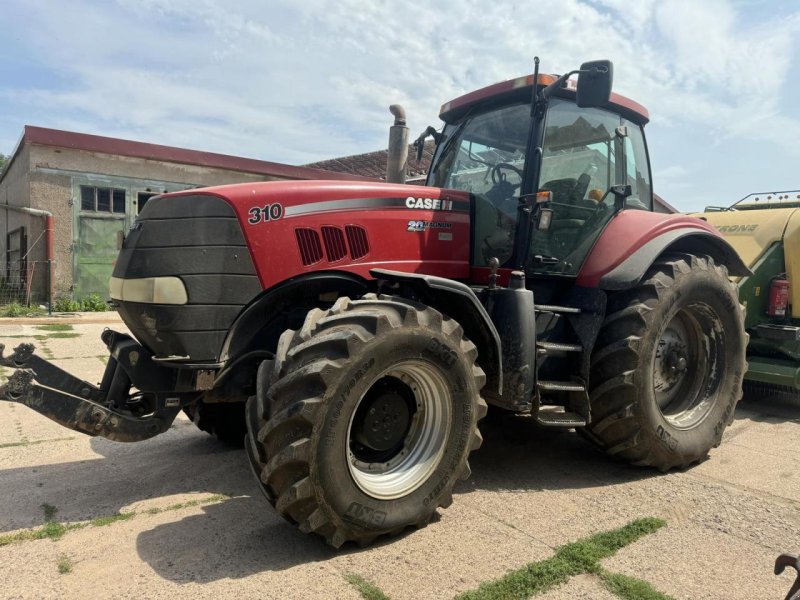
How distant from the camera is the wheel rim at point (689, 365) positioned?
173 inches

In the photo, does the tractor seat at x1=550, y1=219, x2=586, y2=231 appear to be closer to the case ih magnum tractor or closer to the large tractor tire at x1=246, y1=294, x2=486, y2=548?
the case ih magnum tractor

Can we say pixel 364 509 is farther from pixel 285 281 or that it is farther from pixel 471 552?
pixel 285 281

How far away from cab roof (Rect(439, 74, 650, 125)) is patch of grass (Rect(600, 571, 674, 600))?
2.99 m

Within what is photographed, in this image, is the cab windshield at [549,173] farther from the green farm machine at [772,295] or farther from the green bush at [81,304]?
the green bush at [81,304]

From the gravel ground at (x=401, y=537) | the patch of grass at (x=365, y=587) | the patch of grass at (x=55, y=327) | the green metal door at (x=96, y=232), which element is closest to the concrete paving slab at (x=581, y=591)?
the gravel ground at (x=401, y=537)

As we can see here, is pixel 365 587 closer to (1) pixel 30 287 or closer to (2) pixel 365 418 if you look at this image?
(2) pixel 365 418

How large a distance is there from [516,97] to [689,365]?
242 centimetres

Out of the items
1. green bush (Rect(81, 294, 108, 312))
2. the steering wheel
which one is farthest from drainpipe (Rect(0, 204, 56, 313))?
the steering wheel

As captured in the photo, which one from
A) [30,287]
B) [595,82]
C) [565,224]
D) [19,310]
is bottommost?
[19,310]

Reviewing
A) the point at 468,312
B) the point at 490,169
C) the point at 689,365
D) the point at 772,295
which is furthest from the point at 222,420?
the point at 772,295

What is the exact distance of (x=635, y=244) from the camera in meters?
4.18

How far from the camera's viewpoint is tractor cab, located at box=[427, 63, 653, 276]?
160 inches

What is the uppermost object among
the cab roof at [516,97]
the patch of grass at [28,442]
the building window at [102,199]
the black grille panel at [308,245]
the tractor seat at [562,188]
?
the cab roof at [516,97]

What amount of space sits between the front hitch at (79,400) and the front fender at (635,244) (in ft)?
9.19
